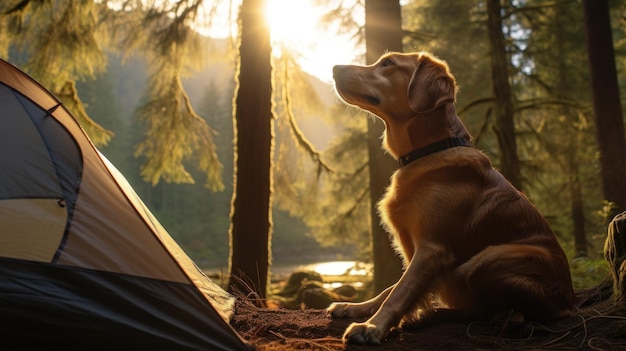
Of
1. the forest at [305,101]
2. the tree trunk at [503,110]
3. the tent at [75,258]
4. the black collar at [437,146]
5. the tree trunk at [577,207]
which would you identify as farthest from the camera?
the tree trunk at [577,207]

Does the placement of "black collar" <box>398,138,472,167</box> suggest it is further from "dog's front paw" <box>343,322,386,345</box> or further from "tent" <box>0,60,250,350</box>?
"tent" <box>0,60,250,350</box>

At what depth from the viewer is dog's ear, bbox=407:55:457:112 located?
3.07 meters

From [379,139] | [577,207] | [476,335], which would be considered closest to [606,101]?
[379,139]

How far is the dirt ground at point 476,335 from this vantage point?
2.44 m

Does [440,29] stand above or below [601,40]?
above

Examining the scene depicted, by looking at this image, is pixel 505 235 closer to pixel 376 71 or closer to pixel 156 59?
pixel 376 71

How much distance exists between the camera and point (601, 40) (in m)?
7.11

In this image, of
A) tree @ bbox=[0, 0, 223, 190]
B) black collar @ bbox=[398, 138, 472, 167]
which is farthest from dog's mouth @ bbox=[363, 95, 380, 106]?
tree @ bbox=[0, 0, 223, 190]

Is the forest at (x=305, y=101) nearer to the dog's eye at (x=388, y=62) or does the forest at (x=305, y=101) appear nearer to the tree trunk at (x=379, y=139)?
the tree trunk at (x=379, y=139)

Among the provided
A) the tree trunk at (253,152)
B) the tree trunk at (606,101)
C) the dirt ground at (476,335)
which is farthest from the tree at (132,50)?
the tree trunk at (606,101)

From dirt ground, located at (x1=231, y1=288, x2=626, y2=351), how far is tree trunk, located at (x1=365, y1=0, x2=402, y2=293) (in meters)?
3.61

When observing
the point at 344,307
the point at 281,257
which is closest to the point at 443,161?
the point at 344,307

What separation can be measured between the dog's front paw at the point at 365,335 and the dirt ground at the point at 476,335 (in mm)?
31

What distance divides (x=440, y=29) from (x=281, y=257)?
3626cm
